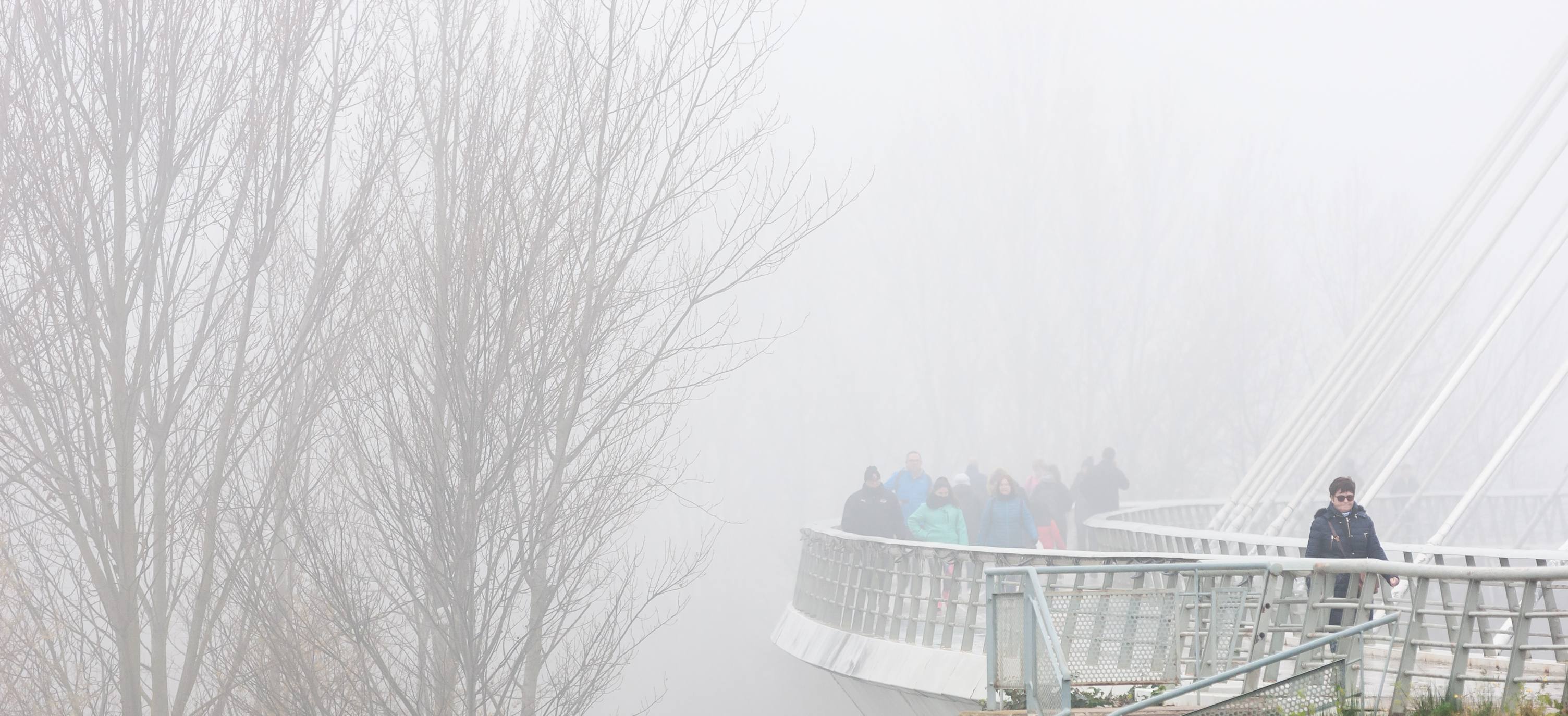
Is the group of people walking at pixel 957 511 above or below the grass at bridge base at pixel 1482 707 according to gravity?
above

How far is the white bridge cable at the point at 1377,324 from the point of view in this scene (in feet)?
54.4

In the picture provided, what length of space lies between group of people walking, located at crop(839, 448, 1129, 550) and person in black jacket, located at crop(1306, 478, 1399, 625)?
6.25 m

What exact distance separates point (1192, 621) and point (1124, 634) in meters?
1.07

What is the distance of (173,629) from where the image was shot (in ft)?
94.4

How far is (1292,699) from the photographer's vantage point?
696cm

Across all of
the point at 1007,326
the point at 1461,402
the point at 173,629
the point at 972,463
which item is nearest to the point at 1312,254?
the point at 1461,402

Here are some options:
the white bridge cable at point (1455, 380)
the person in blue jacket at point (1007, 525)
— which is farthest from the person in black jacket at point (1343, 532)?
the person in blue jacket at point (1007, 525)

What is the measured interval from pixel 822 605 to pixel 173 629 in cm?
1834

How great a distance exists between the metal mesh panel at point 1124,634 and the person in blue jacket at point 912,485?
27.6 ft

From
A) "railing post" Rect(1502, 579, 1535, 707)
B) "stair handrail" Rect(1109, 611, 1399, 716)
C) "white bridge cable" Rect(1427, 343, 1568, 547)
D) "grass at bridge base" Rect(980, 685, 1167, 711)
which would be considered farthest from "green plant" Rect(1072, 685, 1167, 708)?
"white bridge cable" Rect(1427, 343, 1568, 547)

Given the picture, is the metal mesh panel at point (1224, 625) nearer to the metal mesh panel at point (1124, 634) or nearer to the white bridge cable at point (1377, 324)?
the metal mesh panel at point (1124, 634)

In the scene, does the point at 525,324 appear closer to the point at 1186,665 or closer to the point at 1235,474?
the point at 1186,665

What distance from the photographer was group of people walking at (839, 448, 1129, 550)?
49.9ft

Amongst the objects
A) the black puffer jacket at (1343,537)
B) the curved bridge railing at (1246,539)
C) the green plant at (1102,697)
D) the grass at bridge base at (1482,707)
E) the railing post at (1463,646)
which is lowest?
the grass at bridge base at (1482,707)
